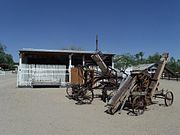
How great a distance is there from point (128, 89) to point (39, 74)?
12355 mm

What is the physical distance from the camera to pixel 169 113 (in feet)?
31.6

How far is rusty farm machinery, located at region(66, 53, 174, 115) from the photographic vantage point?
964cm

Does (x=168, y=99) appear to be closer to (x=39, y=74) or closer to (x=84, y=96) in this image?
(x=84, y=96)

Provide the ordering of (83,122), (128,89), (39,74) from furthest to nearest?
(39,74) → (128,89) → (83,122)

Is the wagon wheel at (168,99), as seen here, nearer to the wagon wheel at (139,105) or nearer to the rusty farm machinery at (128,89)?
the rusty farm machinery at (128,89)

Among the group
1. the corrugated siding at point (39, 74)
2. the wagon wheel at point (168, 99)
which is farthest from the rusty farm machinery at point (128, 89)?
the corrugated siding at point (39, 74)

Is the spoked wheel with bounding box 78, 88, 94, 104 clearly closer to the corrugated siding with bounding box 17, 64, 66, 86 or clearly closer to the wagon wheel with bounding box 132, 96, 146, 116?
the wagon wheel with bounding box 132, 96, 146, 116

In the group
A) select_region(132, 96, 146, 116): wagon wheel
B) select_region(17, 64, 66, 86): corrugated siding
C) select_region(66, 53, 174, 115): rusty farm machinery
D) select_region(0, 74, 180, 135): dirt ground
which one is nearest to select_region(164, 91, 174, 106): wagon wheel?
select_region(66, 53, 174, 115): rusty farm machinery

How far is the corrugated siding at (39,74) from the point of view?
66.7 feet

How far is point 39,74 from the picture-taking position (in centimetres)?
2077

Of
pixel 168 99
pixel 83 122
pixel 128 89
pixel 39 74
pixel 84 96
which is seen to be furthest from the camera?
pixel 39 74

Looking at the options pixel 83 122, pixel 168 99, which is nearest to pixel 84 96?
pixel 168 99

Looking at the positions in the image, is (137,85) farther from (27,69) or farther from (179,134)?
(27,69)

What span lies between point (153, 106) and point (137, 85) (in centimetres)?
170
